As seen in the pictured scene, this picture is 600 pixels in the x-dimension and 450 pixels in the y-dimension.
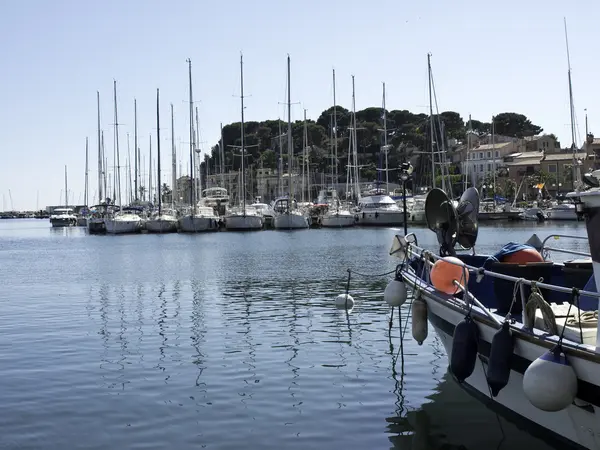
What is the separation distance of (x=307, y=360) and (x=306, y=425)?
4.45m

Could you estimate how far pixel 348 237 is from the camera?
71.0 meters

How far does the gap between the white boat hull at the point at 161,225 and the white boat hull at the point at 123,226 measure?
195 cm

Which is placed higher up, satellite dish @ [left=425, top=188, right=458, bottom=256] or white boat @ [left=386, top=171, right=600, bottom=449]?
satellite dish @ [left=425, top=188, right=458, bottom=256]

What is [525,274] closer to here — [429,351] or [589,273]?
[589,273]

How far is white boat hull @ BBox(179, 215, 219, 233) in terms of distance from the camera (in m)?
85.8

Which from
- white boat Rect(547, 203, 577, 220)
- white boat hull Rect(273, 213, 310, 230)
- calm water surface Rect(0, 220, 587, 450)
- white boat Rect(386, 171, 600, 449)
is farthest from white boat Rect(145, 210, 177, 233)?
white boat Rect(386, 171, 600, 449)

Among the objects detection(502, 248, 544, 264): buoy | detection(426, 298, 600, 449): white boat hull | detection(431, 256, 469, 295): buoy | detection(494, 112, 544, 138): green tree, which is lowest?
detection(426, 298, 600, 449): white boat hull

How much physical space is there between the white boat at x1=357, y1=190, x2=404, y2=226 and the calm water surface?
61131 millimetres

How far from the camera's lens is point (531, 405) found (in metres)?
10.7

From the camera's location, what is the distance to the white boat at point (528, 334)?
9031 millimetres

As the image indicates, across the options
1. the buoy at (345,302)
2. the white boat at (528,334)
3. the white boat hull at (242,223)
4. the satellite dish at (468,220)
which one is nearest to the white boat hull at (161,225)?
the white boat hull at (242,223)

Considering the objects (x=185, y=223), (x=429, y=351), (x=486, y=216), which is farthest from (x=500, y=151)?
(x=429, y=351)

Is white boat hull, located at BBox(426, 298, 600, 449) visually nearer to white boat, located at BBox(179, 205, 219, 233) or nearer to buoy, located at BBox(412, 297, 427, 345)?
buoy, located at BBox(412, 297, 427, 345)

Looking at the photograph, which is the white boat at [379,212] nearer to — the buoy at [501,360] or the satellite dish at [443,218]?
the satellite dish at [443,218]
